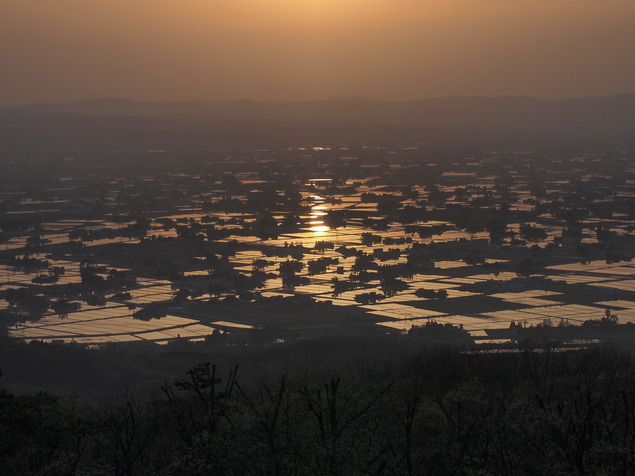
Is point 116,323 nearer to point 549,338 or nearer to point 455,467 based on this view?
point 549,338

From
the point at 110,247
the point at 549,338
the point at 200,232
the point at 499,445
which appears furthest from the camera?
the point at 200,232

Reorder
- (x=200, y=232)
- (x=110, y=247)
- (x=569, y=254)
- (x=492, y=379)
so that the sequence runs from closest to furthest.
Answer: (x=492, y=379) → (x=569, y=254) → (x=110, y=247) → (x=200, y=232)

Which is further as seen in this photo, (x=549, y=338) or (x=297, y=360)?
(x=549, y=338)

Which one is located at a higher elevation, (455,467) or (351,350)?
(455,467)

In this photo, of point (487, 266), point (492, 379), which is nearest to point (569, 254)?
point (487, 266)

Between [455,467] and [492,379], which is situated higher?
[455,467]

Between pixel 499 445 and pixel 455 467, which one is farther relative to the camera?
pixel 499 445

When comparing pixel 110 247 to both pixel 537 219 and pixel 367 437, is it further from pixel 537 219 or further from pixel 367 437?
pixel 367 437

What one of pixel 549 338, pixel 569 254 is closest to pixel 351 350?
pixel 549 338

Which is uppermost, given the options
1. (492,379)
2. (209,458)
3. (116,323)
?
(209,458)
